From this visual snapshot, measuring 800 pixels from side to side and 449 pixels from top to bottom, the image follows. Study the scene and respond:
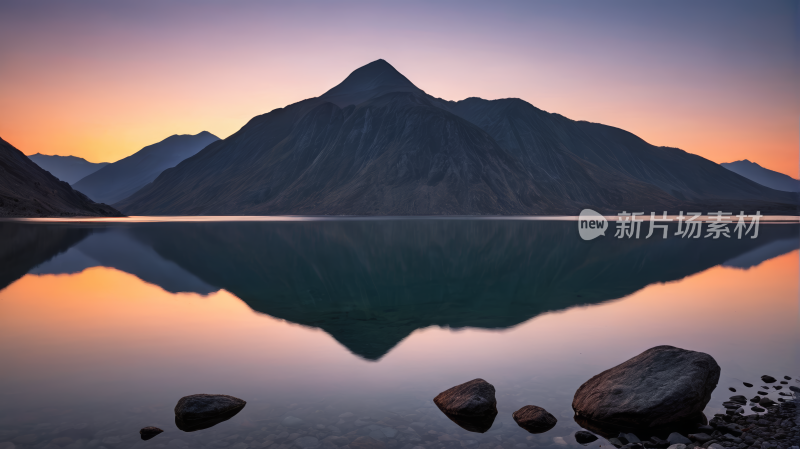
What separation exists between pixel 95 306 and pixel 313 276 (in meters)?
11.9

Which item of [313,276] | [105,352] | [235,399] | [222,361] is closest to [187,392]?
[235,399]

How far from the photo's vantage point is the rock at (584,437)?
28.8 feet

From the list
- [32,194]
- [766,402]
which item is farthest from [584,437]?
[32,194]

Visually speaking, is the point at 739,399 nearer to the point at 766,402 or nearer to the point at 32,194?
the point at 766,402

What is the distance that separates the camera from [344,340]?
15.4 meters

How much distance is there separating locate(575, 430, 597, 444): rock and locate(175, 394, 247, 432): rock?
21.5 feet

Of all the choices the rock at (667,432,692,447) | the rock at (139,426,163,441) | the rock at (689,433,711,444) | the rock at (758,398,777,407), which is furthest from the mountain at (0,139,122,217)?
the rock at (758,398,777,407)

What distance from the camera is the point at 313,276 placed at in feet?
98.5

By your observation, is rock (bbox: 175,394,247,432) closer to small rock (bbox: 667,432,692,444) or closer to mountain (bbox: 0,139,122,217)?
small rock (bbox: 667,432,692,444)

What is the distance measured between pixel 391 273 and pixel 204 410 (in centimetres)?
2216

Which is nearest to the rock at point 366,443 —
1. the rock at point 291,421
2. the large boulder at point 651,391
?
the rock at point 291,421

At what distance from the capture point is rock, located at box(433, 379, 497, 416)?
377 inches

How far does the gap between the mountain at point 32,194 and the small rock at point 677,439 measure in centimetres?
15306

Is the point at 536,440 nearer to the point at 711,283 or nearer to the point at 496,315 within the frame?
the point at 496,315
